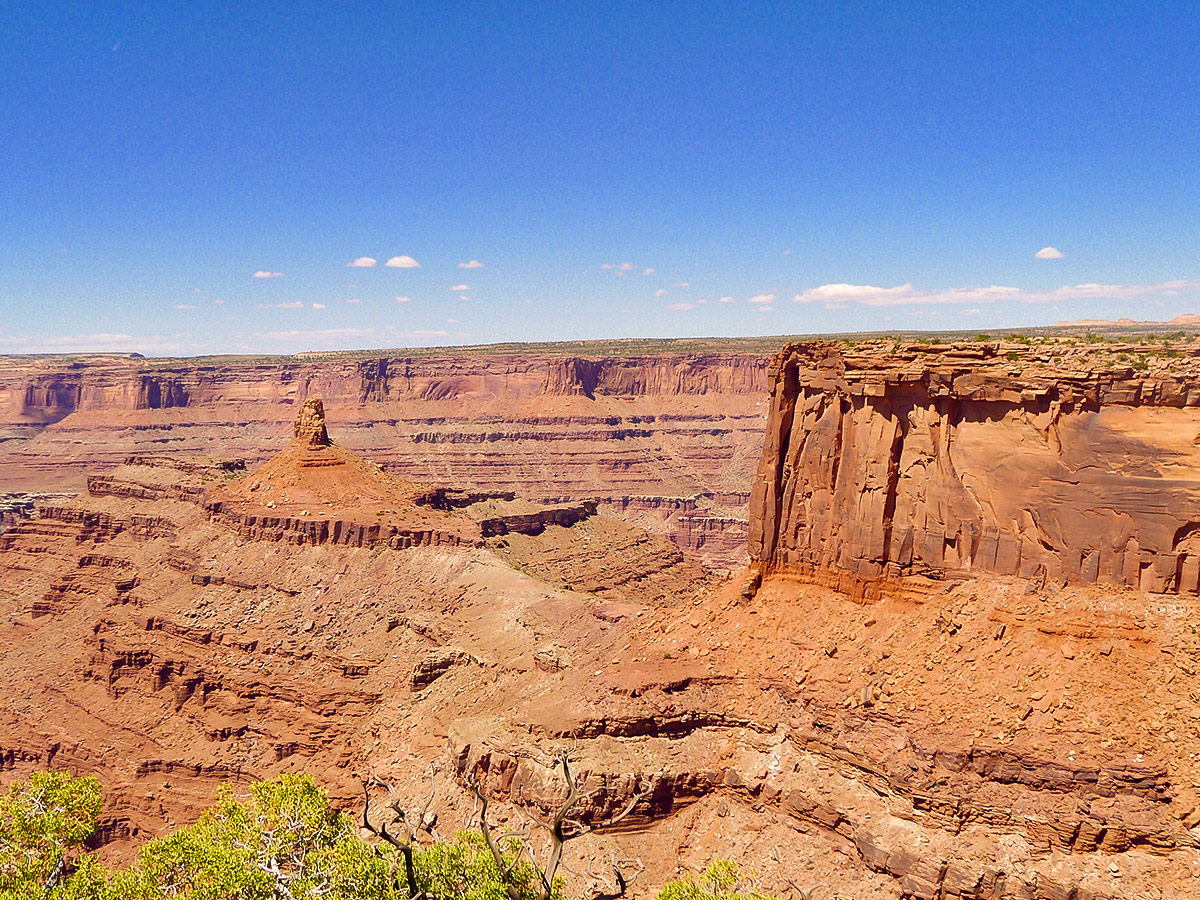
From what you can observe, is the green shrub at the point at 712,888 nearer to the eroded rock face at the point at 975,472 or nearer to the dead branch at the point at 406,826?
the dead branch at the point at 406,826

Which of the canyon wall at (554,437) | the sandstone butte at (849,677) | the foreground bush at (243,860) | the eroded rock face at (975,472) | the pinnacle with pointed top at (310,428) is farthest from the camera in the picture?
the canyon wall at (554,437)

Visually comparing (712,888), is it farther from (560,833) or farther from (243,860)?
(243,860)

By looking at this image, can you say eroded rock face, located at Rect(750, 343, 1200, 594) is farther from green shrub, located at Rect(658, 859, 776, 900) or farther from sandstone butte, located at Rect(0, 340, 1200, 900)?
green shrub, located at Rect(658, 859, 776, 900)

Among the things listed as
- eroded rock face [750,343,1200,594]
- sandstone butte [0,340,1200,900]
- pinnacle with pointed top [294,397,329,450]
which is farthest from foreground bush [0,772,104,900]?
pinnacle with pointed top [294,397,329,450]

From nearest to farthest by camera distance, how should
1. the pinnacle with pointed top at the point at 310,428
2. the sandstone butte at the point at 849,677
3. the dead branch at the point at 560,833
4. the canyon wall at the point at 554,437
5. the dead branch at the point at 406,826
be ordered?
the dead branch at the point at 560,833, the dead branch at the point at 406,826, the sandstone butte at the point at 849,677, the pinnacle with pointed top at the point at 310,428, the canyon wall at the point at 554,437

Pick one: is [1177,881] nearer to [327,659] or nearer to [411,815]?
[411,815]

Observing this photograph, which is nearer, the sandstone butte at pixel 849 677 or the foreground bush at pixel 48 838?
the foreground bush at pixel 48 838

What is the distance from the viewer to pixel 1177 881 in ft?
78.8

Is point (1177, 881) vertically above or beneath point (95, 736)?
above

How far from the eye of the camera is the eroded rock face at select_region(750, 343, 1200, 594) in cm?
2772

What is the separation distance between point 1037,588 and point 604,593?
5113 cm

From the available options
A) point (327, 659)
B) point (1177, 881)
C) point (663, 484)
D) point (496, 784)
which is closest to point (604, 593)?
point (327, 659)

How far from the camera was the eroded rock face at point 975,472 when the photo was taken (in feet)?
90.9

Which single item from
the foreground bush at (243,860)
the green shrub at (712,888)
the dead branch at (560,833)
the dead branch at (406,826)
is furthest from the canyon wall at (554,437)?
the green shrub at (712,888)
